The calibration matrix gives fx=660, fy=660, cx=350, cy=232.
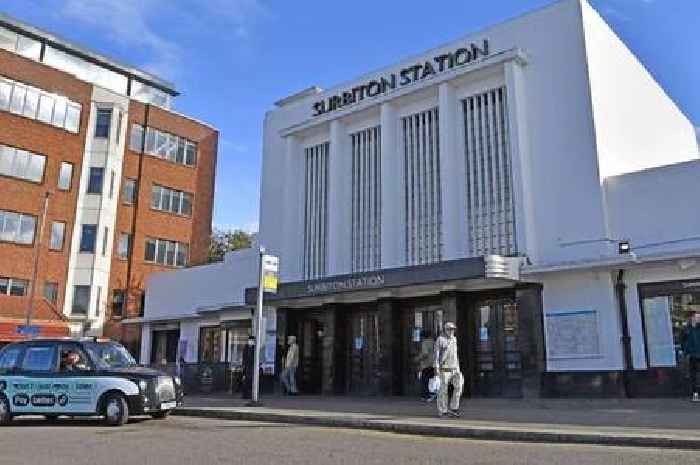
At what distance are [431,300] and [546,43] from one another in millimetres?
7814

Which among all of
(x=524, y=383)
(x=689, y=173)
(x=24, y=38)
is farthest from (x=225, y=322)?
(x=24, y=38)

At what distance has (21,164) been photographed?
35.2 m

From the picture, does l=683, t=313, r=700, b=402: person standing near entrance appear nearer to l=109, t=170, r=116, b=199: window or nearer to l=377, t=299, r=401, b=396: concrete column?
l=377, t=299, r=401, b=396: concrete column

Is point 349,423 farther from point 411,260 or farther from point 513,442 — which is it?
point 411,260

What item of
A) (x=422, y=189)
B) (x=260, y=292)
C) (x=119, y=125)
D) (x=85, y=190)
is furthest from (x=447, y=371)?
(x=119, y=125)

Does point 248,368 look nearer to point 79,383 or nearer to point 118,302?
point 79,383

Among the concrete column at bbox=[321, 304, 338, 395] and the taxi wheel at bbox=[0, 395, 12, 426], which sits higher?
the concrete column at bbox=[321, 304, 338, 395]

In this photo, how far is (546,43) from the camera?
59.3 ft

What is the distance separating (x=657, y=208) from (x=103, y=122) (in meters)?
32.8

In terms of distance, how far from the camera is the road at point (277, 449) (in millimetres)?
7887

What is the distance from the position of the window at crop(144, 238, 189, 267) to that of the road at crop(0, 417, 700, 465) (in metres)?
28.4

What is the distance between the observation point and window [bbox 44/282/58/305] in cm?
3533

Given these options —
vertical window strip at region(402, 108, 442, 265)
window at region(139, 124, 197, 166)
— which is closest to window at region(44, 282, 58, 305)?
window at region(139, 124, 197, 166)

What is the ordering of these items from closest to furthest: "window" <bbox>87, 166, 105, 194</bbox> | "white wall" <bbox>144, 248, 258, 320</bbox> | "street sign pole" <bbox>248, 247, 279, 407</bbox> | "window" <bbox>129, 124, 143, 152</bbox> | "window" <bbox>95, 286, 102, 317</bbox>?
"street sign pole" <bbox>248, 247, 279, 407</bbox> < "white wall" <bbox>144, 248, 258, 320</bbox> < "window" <bbox>95, 286, 102, 317</bbox> < "window" <bbox>87, 166, 105, 194</bbox> < "window" <bbox>129, 124, 143, 152</bbox>
